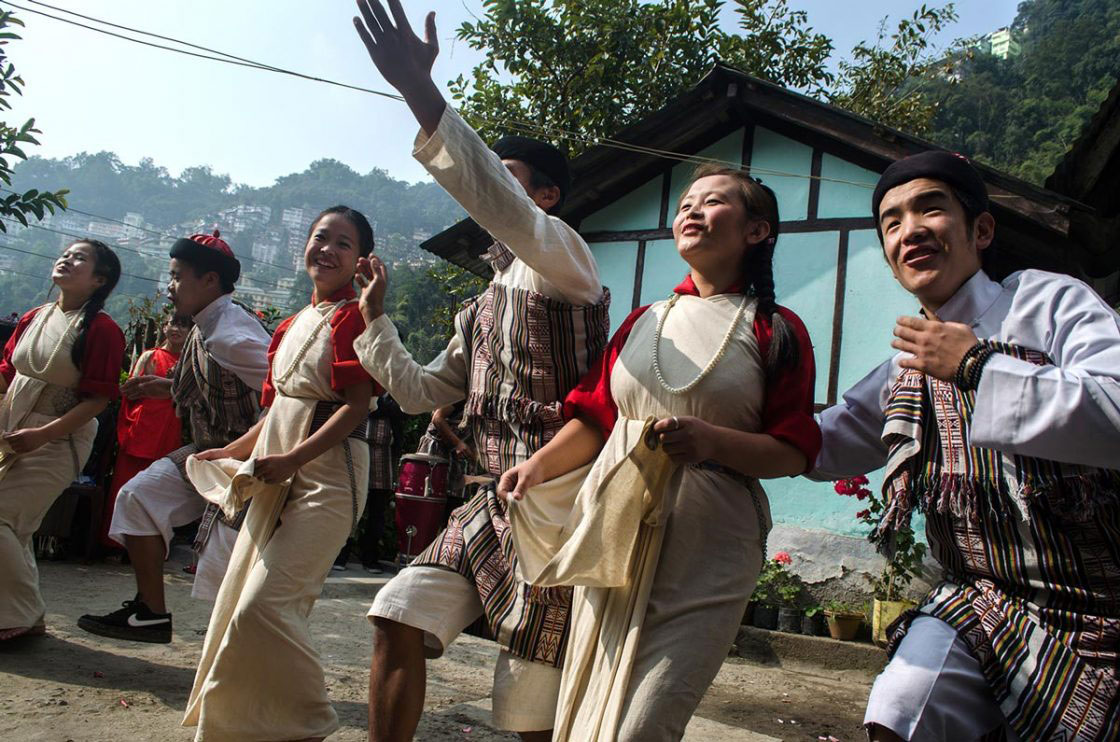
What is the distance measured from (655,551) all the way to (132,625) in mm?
2950

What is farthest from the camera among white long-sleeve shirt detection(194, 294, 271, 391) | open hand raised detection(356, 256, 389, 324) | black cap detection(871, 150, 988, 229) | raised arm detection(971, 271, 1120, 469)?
white long-sleeve shirt detection(194, 294, 271, 391)

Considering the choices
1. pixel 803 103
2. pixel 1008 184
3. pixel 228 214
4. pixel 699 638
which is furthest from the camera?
pixel 228 214

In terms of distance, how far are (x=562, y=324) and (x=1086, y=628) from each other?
1.47m

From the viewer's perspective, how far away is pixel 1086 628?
176 centimetres

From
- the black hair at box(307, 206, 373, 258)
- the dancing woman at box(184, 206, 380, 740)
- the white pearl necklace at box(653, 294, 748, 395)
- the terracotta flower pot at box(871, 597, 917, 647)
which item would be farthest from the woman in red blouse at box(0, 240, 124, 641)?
the terracotta flower pot at box(871, 597, 917, 647)

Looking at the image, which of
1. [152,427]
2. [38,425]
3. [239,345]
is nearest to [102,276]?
[38,425]

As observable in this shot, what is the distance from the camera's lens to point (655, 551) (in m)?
2.15

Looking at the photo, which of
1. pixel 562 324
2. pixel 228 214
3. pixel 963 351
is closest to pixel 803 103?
pixel 562 324

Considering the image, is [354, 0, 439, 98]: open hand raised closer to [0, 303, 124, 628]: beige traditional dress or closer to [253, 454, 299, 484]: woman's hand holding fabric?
[253, 454, 299, 484]: woman's hand holding fabric

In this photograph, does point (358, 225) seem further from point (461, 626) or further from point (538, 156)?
point (461, 626)

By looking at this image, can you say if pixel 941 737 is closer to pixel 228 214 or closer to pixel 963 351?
pixel 963 351

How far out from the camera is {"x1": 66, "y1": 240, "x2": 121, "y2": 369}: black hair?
15.4ft

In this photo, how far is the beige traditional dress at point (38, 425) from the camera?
172 inches

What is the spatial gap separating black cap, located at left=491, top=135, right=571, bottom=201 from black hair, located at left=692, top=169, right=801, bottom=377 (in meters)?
0.58
